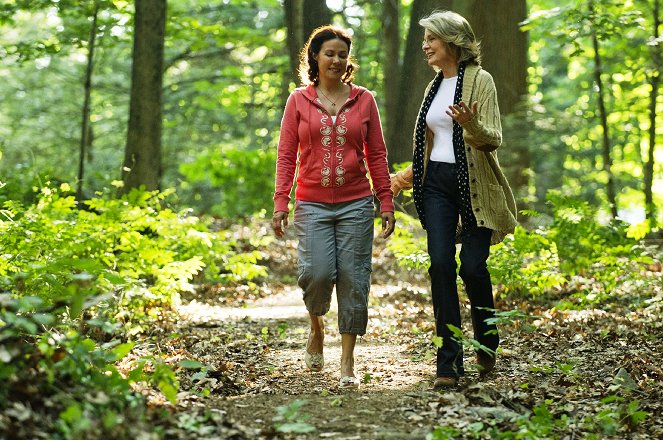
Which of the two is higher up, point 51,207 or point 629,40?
point 629,40

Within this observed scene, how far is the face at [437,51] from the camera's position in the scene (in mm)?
5285

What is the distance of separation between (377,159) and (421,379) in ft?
5.00

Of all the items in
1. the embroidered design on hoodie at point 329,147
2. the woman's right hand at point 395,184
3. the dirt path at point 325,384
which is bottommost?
the dirt path at point 325,384

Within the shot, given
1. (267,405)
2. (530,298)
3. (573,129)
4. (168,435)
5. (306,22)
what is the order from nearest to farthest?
(168,435)
(267,405)
(530,298)
(306,22)
(573,129)

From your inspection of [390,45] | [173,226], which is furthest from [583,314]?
[390,45]

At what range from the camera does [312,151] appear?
5.38 m

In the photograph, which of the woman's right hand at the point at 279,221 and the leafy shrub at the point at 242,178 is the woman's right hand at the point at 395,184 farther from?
the leafy shrub at the point at 242,178

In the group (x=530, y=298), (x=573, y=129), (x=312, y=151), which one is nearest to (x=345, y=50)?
(x=312, y=151)

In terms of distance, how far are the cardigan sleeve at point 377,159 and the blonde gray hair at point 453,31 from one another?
62 centimetres

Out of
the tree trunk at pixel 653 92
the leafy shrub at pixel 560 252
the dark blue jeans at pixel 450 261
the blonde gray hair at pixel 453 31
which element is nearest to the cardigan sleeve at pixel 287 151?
the dark blue jeans at pixel 450 261

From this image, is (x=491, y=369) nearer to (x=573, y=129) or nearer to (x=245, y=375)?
(x=245, y=375)

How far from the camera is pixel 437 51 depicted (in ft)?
17.4

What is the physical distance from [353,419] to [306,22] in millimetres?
6703

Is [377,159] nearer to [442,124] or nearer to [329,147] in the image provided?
[329,147]
